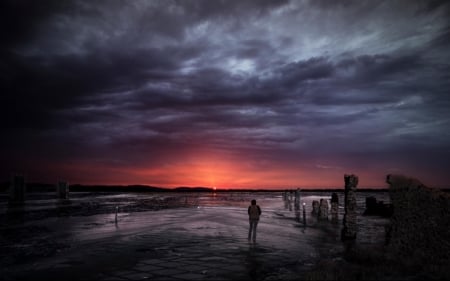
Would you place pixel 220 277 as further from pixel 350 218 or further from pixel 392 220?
pixel 350 218

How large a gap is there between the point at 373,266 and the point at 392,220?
9.73 ft

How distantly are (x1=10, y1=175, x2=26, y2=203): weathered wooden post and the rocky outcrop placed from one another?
69265mm

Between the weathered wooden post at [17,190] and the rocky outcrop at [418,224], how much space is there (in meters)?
69.3

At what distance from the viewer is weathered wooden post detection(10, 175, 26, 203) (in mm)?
69500

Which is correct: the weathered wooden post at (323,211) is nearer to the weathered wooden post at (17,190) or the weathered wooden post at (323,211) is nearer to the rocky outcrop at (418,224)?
the rocky outcrop at (418,224)

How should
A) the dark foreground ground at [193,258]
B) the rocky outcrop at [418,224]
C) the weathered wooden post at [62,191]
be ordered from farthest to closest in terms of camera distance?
the weathered wooden post at [62,191] → the rocky outcrop at [418,224] → the dark foreground ground at [193,258]

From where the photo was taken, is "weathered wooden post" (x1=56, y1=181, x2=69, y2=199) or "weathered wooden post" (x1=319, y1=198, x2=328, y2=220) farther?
"weathered wooden post" (x1=56, y1=181, x2=69, y2=199)

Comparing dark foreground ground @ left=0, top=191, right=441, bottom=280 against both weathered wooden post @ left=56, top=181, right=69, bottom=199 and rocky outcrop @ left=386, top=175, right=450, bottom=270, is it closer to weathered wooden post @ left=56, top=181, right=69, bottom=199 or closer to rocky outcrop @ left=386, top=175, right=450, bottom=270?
rocky outcrop @ left=386, top=175, right=450, bottom=270

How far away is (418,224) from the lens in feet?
47.8

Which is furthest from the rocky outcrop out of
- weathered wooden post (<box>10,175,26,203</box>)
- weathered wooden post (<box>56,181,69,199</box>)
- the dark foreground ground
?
weathered wooden post (<box>56,181,69,199</box>)

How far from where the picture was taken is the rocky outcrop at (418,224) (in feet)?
45.0

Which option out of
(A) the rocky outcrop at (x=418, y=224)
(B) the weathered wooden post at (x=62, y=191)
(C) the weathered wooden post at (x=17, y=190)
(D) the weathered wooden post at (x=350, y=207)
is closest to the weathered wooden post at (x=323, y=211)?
(D) the weathered wooden post at (x=350, y=207)

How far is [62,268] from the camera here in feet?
43.9

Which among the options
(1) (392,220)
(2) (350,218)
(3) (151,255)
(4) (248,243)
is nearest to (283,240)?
(4) (248,243)
